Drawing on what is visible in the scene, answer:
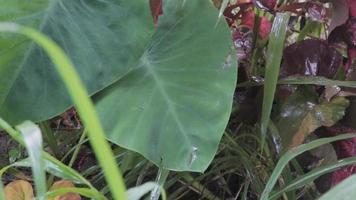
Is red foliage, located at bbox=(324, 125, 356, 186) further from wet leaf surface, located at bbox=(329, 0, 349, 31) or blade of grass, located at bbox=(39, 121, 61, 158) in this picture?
blade of grass, located at bbox=(39, 121, 61, 158)

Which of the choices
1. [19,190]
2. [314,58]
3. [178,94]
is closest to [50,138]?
[19,190]

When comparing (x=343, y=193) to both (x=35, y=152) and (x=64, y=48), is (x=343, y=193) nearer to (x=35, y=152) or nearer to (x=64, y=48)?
(x=35, y=152)

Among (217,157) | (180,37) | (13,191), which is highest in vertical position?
(180,37)

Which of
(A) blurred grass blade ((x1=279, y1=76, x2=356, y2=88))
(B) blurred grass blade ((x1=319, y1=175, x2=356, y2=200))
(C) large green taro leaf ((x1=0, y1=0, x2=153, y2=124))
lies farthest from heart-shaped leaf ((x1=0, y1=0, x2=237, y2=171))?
(B) blurred grass blade ((x1=319, y1=175, x2=356, y2=200))

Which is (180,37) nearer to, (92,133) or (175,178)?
(175,178)

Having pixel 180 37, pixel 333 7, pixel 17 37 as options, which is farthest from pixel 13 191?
pixel 333 7

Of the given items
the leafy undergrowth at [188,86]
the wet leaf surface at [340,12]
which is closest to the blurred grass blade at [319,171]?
the leafy undergrowth at [188,86]
